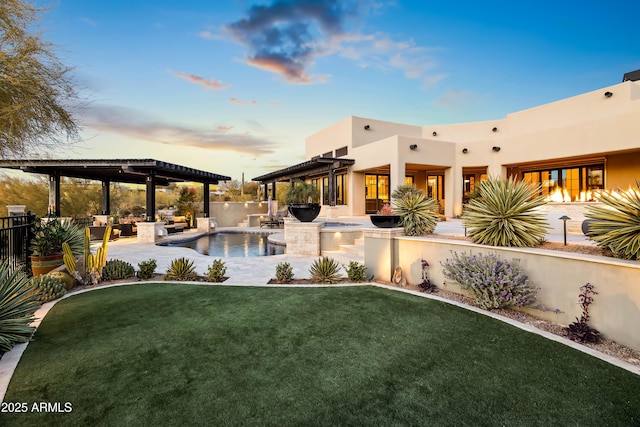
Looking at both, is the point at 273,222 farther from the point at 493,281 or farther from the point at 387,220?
the point at 493,281

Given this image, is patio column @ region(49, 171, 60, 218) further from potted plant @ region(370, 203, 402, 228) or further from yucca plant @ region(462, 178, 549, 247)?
yucca plant @ region(462, 178, 549, 247)

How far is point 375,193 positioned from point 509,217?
15.1 m

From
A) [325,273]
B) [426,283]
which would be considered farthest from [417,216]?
[325,273]

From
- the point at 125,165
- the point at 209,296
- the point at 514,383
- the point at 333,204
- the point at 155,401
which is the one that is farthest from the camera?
the point at 333,204

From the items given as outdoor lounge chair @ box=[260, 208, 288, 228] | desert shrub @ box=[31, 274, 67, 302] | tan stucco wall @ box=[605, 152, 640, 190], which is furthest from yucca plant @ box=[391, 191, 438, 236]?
outdoor lounge chair @ box=[260, 208, 288, 228]

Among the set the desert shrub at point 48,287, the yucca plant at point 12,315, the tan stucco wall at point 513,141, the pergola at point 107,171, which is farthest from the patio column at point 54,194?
the tan stucco wall at point 513,141

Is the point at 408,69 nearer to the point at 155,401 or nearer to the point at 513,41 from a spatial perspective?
the point at 513,41

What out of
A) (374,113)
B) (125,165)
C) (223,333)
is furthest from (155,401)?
(374,113)

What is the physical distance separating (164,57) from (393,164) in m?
12.6

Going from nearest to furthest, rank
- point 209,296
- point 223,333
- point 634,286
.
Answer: point 634,286
point 223,333
point 209,296

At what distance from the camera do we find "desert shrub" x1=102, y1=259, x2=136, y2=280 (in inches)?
291

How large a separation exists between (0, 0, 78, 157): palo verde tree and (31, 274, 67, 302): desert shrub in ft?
8.85

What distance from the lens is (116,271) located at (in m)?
7.46

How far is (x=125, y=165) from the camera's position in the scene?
13.9 metres
